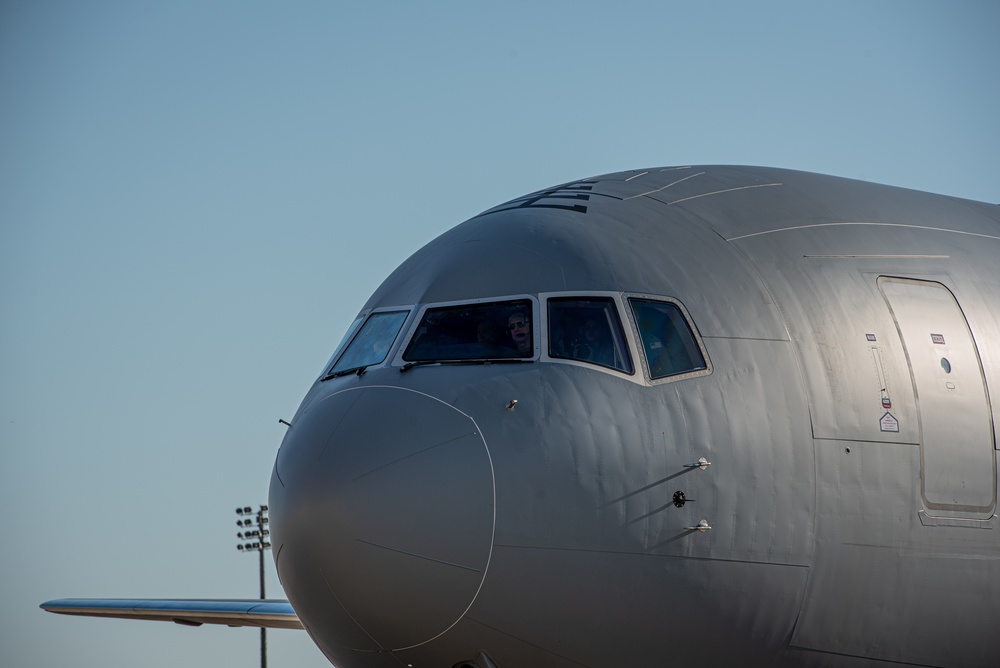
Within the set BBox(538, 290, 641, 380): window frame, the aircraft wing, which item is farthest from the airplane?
the aircraft wing

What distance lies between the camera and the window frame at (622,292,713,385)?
10508mm

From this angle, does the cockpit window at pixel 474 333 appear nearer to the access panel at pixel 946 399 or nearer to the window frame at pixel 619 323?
the window frame at pixel 619 323

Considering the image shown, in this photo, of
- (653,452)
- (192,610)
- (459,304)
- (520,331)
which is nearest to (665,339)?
(653,452)

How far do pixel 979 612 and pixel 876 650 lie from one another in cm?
110

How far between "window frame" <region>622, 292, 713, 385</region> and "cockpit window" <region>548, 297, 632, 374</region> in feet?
0.37

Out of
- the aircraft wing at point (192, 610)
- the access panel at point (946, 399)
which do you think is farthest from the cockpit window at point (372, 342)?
the aircraft wing at point (192, 610)

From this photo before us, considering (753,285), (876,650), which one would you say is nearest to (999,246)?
(753,285)

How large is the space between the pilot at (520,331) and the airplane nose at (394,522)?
883mm

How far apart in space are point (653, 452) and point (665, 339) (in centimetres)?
108

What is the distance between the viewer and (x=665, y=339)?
1075 cm

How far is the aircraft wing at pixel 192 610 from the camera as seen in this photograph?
59.6 ft

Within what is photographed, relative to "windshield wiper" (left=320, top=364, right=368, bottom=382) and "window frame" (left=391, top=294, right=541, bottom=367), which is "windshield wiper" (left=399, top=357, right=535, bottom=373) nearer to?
"window frame" (left=391, top=294, right=541, bottom=367)

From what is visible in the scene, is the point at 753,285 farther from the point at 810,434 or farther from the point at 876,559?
the point at 876,559

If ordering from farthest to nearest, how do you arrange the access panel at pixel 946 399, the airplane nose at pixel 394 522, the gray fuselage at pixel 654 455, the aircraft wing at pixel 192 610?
1. the aircraft wing at pixel 192 610
2. the access panel at pixel 946 399
3. the gray fuselage at pixel 654 455
4. the airplane nose at pixel 394 522
